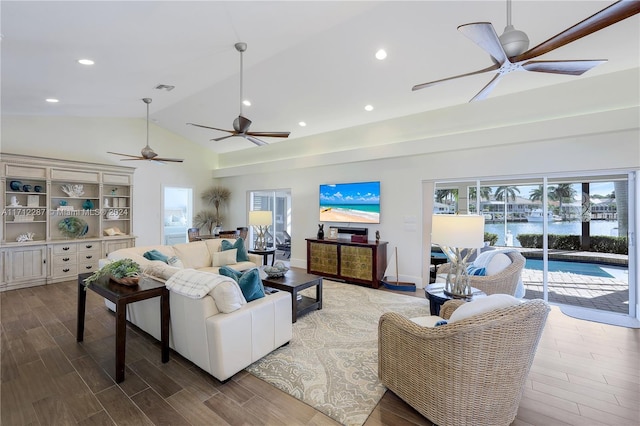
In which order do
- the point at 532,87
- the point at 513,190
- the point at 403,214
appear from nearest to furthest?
the point at 532,87
the point at 513,190
the point at 403,214

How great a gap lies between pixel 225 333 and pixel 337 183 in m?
4.50

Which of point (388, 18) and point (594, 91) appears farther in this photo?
point (594, 91)

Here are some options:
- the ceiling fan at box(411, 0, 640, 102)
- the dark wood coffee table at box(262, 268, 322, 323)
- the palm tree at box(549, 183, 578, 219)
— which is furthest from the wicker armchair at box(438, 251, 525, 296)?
the ceiling fan at box(411, 0, 640, 102)

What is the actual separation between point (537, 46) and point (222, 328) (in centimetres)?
298

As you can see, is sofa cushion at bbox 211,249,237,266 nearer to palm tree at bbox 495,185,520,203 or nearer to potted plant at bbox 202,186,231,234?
potted plant at bbox 202,186,231,234

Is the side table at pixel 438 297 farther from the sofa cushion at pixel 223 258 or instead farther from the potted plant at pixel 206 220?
the potted plant at pixel 206 220

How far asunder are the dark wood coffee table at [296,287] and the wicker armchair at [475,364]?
180 centimetres

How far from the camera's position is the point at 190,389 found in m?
2.20

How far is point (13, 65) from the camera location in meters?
3.26

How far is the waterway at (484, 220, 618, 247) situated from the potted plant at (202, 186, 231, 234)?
273 inches

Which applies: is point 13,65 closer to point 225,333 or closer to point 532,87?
point 225,333

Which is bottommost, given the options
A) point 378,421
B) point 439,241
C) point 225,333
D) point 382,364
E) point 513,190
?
point 378,421

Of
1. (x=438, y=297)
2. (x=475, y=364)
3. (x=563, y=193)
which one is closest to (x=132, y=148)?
(x=438, y=297)

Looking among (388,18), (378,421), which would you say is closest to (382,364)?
(378,421)
